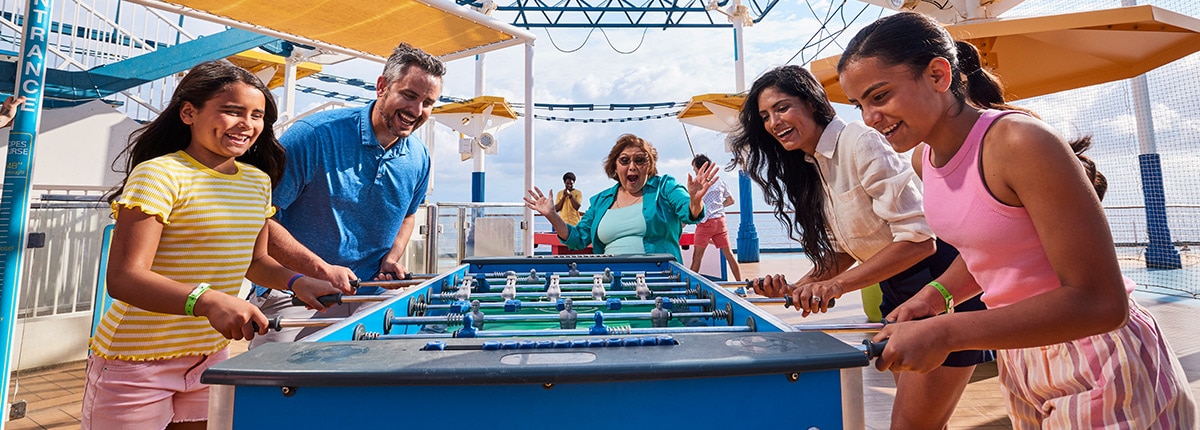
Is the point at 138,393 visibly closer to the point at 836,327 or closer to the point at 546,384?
the point at 546,384

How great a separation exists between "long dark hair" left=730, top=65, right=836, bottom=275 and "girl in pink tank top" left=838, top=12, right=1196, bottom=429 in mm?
693

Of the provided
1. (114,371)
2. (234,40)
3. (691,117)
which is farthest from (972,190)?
(691,117)

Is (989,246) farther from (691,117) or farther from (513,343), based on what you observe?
(691,117)

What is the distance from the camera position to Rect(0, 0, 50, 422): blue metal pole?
6.97 ft

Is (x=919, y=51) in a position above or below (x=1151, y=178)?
below

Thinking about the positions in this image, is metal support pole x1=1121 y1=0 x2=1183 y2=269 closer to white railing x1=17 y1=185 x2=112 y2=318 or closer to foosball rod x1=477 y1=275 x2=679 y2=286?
foosball rod x1=477 y1=275 x2=679 y2=286

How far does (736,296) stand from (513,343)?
3.08 ft

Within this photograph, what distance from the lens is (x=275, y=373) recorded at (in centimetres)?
74

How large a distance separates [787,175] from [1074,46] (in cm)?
286

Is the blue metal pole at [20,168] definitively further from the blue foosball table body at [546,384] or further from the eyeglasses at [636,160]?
the eyeglasses at [636,160]

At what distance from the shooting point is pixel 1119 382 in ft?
3.05

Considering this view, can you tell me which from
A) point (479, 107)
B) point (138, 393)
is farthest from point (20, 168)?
point (479, 107)

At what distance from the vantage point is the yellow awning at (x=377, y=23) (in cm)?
349

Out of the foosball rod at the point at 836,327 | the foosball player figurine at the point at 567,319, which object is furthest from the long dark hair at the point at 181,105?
the foosball rod at the point at 836,327
